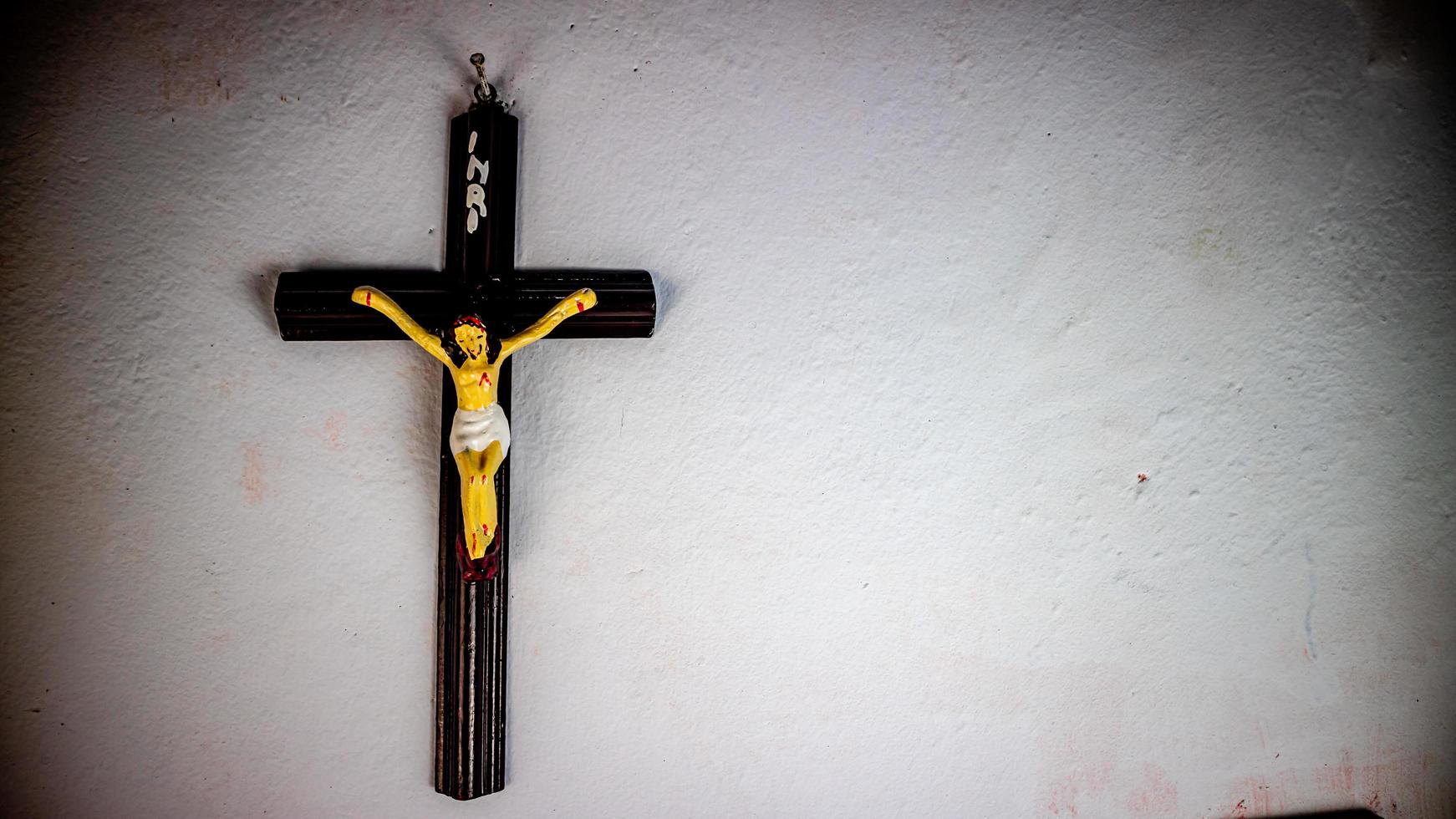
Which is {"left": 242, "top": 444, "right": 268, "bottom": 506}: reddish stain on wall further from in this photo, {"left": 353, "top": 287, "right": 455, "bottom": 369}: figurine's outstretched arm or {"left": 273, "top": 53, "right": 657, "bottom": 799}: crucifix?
{"left": 353, "top": 287, "right": 455, "bottom": 369}: figurine's outstretched arm

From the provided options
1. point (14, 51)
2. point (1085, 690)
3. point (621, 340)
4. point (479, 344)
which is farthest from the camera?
point (1085, 690)

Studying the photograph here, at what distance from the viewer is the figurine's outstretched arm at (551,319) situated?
0.97 m

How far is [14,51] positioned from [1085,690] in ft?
6.65

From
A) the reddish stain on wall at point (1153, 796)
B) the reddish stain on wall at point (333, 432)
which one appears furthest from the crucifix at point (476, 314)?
the reddish stain on wall at point (1153, 796)

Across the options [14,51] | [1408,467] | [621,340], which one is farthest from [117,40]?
[1408,467]

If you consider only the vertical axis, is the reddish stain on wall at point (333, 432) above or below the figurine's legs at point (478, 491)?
above

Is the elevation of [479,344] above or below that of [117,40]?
below

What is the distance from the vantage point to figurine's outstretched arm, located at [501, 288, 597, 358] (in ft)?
3.17

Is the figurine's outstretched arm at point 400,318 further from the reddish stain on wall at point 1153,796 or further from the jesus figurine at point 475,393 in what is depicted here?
the reddish stain on wall at point 1153,796

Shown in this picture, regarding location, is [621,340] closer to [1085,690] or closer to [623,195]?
[623,195]

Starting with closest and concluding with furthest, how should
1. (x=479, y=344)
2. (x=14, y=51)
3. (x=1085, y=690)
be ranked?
(x=479, y=344)
(x=14, y=51)
(x=1085, y=690)

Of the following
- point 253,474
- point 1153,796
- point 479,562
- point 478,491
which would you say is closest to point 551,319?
point 478,491

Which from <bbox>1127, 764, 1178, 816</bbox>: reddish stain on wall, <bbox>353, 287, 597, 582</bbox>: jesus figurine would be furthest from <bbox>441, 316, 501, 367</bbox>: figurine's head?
<bbox>1127, 764, 1178, 816</bbox>: reddish stain on wall

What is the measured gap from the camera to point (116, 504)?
3.49 ft
